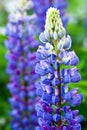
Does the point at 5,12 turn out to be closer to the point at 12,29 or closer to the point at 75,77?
the point at 12,29

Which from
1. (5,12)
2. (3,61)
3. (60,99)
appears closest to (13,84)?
(3,61)

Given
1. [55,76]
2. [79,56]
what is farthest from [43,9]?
[55,76]

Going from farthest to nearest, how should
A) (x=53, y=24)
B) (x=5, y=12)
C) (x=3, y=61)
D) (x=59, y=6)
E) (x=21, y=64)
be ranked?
(x=5, y=12) < (x=3, y=61) < (x=59, y=6) < (x=21, y=64) < (x=53, y=24)

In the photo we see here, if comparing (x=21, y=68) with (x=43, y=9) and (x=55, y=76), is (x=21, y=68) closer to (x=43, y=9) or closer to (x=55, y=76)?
(x=43, y=9)

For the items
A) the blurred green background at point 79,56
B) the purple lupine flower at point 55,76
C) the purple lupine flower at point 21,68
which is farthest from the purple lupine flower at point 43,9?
the purple lupine flower at point 55,76

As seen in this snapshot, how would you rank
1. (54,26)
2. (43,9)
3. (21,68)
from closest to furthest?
(54,26) → (21,68) → (43,9)

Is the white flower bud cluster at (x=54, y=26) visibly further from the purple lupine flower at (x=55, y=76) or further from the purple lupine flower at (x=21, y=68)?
the purple lupine flower at (x=21, y=68)
